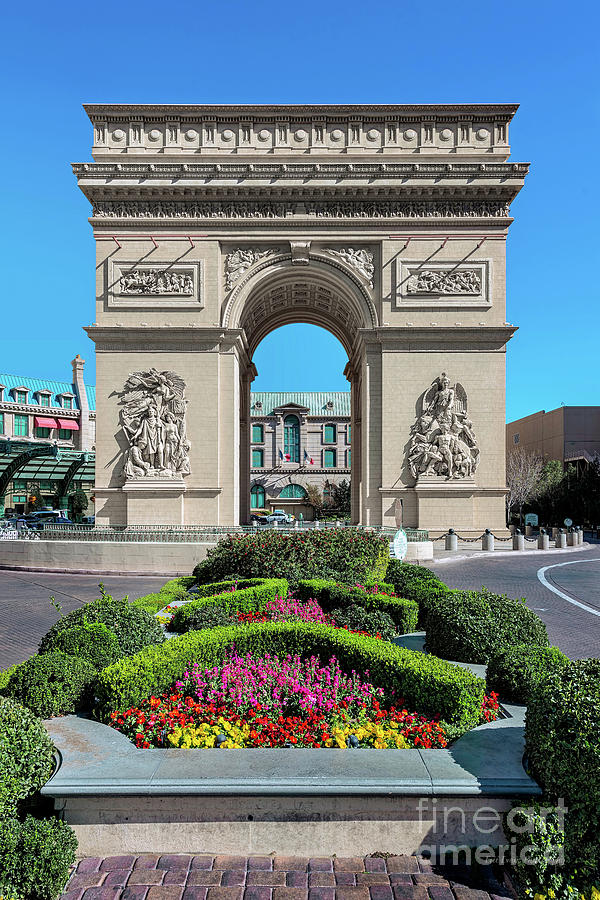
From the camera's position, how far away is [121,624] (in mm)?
6922

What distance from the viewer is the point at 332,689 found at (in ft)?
19.3

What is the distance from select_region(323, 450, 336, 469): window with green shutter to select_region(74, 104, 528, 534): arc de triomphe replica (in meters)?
33.8

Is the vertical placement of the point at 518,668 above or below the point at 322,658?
above

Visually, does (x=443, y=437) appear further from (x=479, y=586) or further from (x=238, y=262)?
(x=238, y=262)

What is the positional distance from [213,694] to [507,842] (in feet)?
9.48

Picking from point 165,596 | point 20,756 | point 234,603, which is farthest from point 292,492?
point 20,756

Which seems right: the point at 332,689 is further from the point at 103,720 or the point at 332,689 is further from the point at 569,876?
the point at 569,876

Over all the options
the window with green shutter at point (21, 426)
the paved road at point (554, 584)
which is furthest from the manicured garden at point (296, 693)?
the window with green shutter at point (21, 426)

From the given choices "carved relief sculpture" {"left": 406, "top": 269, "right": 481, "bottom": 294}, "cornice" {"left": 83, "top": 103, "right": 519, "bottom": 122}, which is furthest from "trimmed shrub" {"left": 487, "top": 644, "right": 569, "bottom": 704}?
"cornice" {"left": 83, "top": 103, "right": 519, "bottom": 122}

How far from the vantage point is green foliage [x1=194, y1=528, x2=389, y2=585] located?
36.1 ft

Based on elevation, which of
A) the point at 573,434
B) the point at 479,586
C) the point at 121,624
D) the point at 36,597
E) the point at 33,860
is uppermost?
the point at 573,434

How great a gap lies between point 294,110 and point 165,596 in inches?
920

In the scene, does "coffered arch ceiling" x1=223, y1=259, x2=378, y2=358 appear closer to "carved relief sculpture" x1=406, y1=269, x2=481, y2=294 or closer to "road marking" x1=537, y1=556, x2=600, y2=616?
"carved relief sculpture" x1=406, y1=269, x2=481, y2=294

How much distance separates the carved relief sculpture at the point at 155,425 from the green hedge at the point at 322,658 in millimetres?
18737
